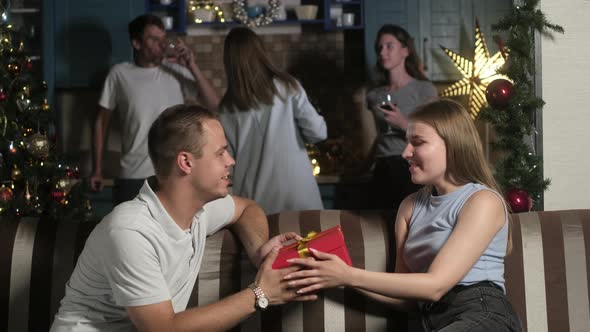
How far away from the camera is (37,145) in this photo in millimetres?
3949

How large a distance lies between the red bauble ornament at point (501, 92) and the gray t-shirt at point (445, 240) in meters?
0.86

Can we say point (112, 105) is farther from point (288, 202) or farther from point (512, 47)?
point (512, 47)

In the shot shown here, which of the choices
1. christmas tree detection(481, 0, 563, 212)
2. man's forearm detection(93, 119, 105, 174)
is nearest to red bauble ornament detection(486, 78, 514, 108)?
christmas tree detection(481, 0, 563, 212)

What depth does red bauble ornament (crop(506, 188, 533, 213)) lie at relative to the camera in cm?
284

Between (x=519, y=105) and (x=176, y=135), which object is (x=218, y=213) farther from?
(x=519, y=105)

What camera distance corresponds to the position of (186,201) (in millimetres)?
2049

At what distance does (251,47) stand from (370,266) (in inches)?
55.7

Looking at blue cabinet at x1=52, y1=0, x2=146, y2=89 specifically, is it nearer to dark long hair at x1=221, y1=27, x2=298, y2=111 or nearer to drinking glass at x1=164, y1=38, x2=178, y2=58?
drinking glass at x1=164, y1=38, x2=178, y2=58

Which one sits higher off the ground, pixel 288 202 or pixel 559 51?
pixel 559 51

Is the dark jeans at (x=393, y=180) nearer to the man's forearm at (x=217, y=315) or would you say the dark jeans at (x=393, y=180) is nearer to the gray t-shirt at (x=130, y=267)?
the gray t-shirt at (x=130, y=267)

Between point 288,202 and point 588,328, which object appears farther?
point 288,202

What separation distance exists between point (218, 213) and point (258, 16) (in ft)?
11.8

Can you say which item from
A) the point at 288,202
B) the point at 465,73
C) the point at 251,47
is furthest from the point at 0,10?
the point at 465,73

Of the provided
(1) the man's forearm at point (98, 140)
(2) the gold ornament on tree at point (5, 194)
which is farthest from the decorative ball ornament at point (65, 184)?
(1) the man's forearm at point (98, 140)
